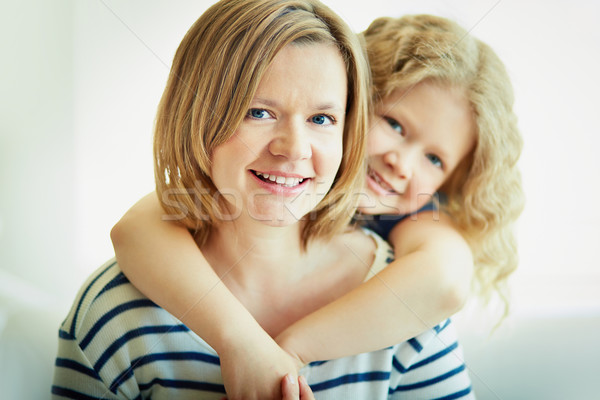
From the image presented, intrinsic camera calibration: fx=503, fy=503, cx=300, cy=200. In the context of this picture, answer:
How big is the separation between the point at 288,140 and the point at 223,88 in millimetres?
122

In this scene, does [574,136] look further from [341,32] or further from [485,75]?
[341,32]

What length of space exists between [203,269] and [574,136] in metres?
1.08

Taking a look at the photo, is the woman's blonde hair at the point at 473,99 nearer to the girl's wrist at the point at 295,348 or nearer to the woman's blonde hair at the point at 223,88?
the woman's blonde hair at the point at 223,88

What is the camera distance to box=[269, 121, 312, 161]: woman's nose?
733 mm

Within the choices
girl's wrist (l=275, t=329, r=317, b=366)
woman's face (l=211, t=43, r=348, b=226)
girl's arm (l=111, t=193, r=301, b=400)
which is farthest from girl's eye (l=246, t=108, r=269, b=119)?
girl's wrist (l=275, t=329, r=317, b=366)

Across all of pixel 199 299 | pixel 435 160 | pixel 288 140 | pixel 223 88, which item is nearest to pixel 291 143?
pixel 288 140

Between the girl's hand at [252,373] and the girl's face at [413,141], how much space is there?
1.28 ft

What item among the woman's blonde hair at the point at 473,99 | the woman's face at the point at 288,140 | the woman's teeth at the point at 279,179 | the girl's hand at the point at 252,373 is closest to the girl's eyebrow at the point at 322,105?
the woman's face at the point at 288,140

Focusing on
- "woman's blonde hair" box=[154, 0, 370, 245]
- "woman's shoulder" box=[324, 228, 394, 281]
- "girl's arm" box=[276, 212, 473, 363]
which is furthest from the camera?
"woman's shoulder" box=[324, 228, 394, 281]

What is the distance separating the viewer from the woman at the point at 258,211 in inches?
28.9

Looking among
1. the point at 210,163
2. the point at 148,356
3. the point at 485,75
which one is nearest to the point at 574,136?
the point at 485,75

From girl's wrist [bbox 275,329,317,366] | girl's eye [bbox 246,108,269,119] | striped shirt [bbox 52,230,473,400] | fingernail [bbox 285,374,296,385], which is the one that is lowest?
striped shirt [bbox 52,230,473,400]

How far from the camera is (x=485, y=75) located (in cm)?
102

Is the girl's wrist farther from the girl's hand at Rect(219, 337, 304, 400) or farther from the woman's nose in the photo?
the woman's nose
